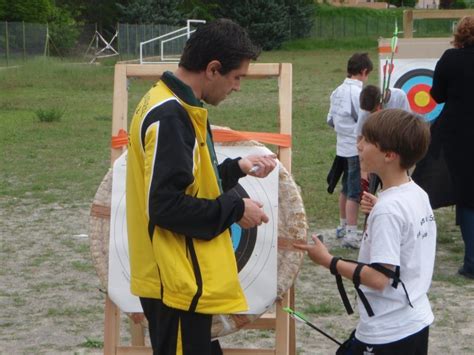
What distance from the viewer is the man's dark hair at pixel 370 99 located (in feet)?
23.3

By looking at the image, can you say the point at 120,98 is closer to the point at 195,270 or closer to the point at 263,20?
the point at 195,270

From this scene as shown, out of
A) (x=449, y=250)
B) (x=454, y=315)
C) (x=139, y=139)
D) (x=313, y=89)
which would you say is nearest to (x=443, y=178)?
(x=449, y=250)

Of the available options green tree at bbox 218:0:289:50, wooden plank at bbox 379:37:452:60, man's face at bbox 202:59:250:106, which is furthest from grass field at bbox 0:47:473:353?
green tree at bbox 218:0:289:50

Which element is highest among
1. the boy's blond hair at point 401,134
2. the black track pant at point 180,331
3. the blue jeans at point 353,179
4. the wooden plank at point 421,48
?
the wooden plank at point 421,48

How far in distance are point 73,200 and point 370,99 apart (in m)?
3.64

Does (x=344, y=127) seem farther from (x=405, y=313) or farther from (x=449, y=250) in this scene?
(x=405, y=313)

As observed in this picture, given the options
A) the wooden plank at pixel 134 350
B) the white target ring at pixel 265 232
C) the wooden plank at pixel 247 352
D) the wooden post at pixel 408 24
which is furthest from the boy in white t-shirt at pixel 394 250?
the wooden post at pixel 408 24

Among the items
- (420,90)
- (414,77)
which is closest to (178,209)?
(420,90)

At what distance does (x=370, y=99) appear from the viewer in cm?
714

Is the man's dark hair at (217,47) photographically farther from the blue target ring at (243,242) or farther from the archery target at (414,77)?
the archery target at (414,77)

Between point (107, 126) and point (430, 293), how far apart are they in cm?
1052

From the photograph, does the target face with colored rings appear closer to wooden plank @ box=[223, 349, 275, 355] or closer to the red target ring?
the red target ring

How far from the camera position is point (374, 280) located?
10.7 ft

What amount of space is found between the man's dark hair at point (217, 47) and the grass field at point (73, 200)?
2609mm
